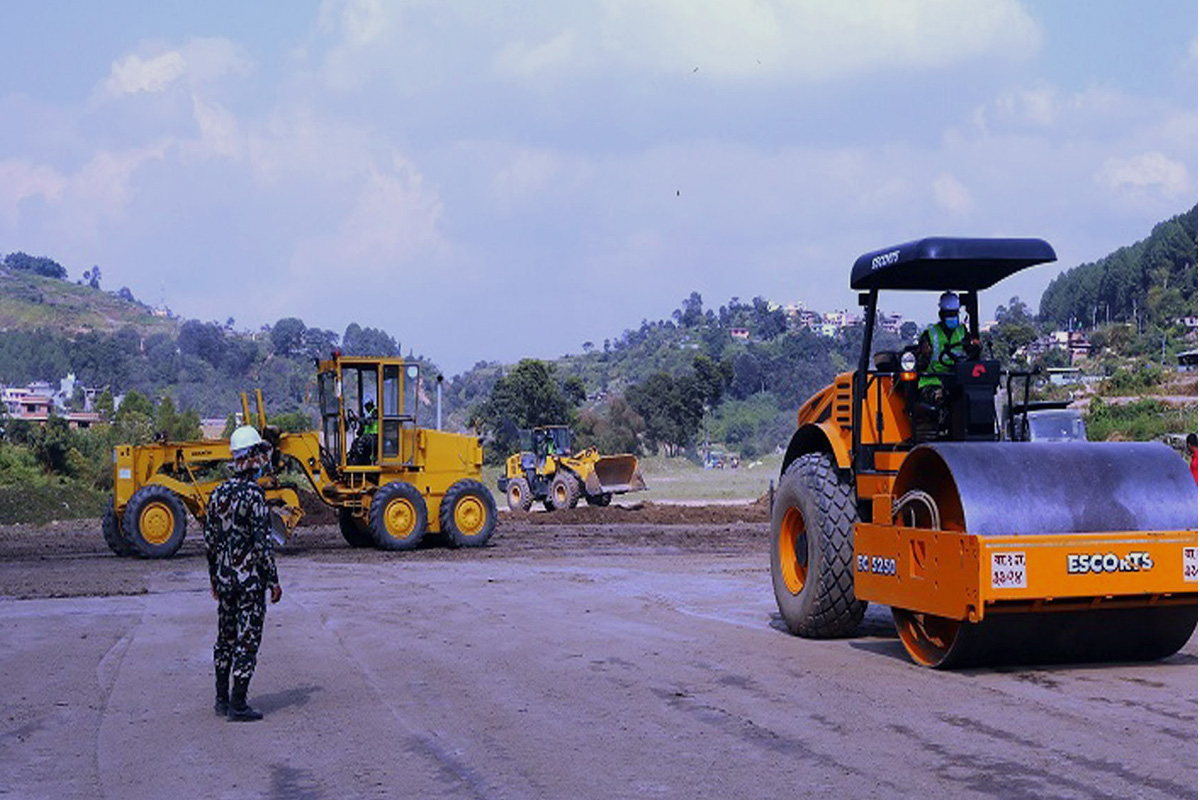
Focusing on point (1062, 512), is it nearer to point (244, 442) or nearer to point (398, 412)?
point (244, 442)

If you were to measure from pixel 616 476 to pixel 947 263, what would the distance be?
1043 inches

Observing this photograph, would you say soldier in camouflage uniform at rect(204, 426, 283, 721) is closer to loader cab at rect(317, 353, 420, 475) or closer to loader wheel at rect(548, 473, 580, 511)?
loader cab at rect(317, 353, 420, 475)

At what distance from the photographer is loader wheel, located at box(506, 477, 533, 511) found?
38469 mm

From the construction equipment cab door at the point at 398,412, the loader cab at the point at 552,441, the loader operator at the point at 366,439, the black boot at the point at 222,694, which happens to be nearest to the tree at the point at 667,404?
the loader cab at the point at 552,441

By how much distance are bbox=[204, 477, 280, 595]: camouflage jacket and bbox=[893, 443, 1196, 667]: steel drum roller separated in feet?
14.5

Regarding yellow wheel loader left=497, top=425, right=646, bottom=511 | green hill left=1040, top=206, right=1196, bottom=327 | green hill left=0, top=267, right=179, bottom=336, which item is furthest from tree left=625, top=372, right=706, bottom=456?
green hill left=0, top=267, right=179, bottom=336

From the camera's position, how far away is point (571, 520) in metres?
33.4

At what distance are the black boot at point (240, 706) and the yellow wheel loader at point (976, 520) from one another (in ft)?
14.3

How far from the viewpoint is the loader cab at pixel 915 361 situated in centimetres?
1141

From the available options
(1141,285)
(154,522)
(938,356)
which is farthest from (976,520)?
(1141,285)

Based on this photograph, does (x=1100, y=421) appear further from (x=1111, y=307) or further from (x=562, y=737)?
(x=1111, y=307)

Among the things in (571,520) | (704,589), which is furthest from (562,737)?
(571,520)

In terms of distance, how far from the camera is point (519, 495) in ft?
127

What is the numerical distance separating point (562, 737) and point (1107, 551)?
3800 mm
